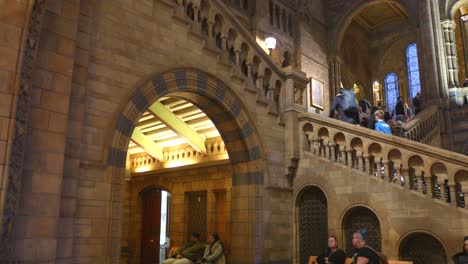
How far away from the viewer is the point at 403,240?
291 inches

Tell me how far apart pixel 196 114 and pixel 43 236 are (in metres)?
5.32

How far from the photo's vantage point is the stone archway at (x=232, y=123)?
6.72m

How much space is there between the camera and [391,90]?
26094 mm

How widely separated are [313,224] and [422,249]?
2.18 m

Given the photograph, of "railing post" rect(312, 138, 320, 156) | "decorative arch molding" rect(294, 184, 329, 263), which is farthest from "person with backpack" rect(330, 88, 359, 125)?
"decorative arch molding" rect(294, 184, 329, 263)

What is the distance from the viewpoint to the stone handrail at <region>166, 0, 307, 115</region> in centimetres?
778

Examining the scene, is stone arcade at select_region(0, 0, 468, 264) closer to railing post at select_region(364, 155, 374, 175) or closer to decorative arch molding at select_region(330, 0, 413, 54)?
railing post at select_region(364, 155, 374, 175)

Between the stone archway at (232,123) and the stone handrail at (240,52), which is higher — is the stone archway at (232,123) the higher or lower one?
the lower one

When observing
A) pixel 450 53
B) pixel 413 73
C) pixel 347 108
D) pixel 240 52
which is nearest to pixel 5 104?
pixel 240 52

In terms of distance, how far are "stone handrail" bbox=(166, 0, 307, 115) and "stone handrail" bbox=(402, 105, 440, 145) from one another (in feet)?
20.8

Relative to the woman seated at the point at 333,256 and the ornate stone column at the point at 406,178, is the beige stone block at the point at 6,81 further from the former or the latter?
the ornate stone column at the point at 406,178

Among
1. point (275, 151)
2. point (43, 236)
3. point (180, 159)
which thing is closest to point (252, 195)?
point (275, 151)

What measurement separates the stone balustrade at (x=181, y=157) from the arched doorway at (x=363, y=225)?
3210 millimetres

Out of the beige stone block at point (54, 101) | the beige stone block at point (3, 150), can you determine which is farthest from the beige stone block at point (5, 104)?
the beige stone block at point (54, 101)
